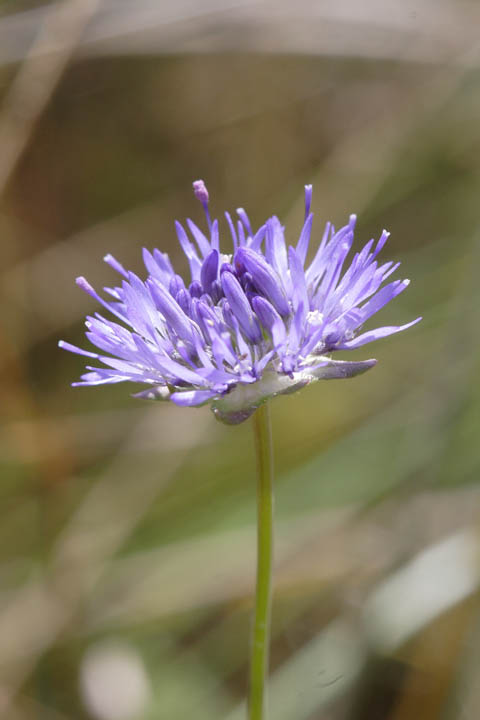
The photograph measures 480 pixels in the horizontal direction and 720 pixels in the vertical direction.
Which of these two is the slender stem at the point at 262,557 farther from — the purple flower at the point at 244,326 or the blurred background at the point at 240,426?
the blurred background at the point at 240,426

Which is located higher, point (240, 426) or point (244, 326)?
point (244, 326)

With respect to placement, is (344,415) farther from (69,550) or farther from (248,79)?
(248,79)

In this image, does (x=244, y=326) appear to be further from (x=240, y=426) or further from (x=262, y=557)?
(x=240, y=426)

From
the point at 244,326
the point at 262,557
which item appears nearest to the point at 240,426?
the point at 244,326

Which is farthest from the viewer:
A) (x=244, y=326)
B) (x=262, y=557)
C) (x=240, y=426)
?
(x=240, y=426)

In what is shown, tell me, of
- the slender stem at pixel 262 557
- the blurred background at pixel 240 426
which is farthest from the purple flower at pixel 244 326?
the blurred background at pixel 240 426

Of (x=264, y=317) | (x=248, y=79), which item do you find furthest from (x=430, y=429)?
(x=248, y=79)
